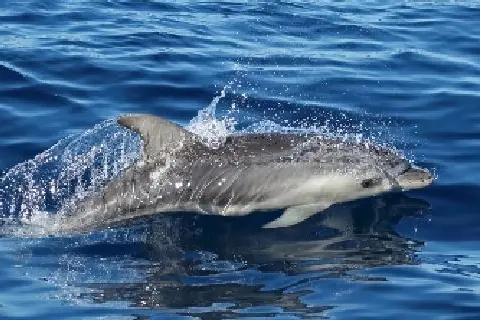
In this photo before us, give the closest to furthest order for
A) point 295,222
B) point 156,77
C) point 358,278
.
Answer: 1. point 358,278
2. point 295,222
3. point 156,77

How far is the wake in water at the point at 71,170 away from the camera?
13.1 metres

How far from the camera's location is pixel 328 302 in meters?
10.5

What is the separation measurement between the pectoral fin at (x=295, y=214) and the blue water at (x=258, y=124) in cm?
10

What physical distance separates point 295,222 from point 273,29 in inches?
415

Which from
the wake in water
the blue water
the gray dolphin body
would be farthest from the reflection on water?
the wake in water

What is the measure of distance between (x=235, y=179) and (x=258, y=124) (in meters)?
3.28

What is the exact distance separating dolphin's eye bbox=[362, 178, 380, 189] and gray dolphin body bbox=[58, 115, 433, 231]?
0.02m

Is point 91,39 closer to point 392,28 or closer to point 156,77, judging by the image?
point 156,77

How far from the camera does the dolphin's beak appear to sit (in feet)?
44.1

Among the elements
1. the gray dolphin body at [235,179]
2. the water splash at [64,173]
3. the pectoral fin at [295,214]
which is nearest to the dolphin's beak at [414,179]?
the gray dolphin body at [235,179]

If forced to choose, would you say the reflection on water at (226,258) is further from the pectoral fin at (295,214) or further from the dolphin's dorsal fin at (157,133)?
the dolphin's dorsal fin at (157,133)

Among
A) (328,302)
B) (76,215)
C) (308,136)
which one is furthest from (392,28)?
(328,302)

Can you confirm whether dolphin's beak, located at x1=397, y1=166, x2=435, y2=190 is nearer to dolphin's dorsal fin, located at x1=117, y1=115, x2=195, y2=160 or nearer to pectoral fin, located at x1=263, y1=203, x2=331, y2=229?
pectoral fin, located at x1=263, y1=203, x2=331, y2=229

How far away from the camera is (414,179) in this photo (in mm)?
13445
